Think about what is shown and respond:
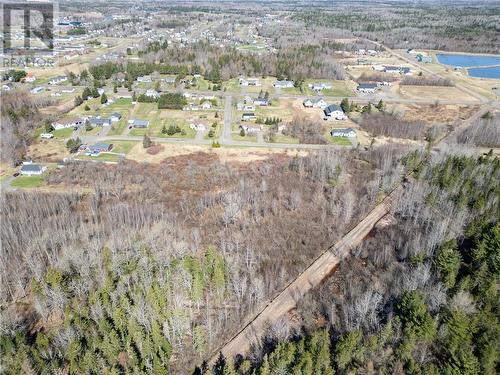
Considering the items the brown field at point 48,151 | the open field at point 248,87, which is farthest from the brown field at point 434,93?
the brown field at point 48,151

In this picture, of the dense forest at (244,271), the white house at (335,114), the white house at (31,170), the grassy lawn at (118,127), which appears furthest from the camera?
the white house at (335,114)

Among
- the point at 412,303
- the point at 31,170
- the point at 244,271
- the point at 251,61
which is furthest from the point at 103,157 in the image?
the point at 251,61

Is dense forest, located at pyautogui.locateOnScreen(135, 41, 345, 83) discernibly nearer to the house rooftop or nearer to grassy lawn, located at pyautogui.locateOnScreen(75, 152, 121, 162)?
the house rooftop

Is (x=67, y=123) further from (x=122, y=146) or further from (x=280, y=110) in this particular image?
(x=280, y=110)

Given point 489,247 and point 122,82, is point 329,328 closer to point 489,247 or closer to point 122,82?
point 489,247

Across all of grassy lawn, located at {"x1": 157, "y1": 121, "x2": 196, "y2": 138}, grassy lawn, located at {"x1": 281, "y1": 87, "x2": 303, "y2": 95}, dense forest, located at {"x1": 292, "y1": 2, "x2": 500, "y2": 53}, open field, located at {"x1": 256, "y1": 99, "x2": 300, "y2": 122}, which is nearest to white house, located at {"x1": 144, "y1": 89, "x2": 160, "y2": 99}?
grassy lawn, located at {"x1": 157, "y1": 121, "x2": 196, "y2": 138}

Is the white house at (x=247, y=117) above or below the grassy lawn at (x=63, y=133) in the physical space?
above

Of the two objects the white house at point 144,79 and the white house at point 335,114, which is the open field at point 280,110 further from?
the white house at point 144,79

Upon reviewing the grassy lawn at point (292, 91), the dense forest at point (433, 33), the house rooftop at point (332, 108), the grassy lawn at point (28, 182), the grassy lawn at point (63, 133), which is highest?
the dense forest at point (433, 33)

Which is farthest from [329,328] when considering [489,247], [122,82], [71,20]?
[71,20]
